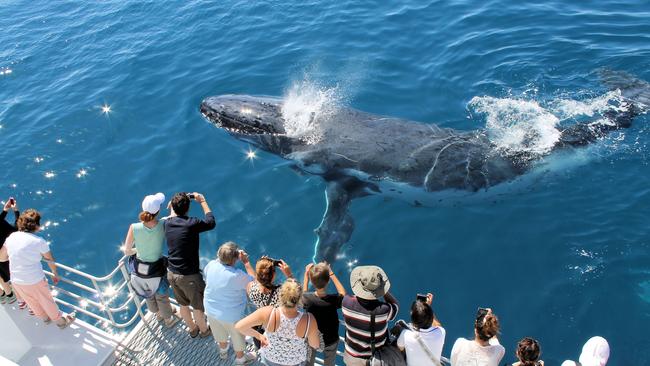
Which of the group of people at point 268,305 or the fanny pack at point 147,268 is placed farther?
the fanny pack at point 147,268

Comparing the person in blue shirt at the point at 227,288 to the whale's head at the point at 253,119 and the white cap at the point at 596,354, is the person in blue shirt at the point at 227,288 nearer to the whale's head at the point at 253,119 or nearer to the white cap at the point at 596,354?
the white cap at the point at 596,354

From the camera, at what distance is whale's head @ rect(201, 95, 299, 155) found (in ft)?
43.3

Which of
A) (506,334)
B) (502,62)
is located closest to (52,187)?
(506,334)

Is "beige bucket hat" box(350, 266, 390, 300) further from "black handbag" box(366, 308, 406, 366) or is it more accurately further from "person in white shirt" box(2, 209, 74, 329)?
"person in white shirt" box(2, 209, 74, 329)

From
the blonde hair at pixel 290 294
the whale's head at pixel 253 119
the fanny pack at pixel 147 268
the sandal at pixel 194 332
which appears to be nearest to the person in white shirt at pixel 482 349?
the blonde hair at pixel 290 294

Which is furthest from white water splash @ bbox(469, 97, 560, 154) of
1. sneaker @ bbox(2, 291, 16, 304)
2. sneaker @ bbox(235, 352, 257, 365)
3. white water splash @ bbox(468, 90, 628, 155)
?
sneaker @ bbox(2, 291, 16, 304)

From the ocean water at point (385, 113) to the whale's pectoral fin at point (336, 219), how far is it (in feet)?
1.18

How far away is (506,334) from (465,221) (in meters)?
3.10

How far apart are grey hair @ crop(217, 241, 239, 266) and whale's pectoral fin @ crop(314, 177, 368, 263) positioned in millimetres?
4091

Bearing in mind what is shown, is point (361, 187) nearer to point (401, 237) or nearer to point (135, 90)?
point (401, 237)

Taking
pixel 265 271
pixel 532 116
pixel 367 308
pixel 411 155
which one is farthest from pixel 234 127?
pixel 367 308

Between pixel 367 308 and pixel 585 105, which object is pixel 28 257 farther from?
pixel 585 105

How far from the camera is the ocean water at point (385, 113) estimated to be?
35.0ft

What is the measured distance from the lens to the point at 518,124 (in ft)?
44.7
